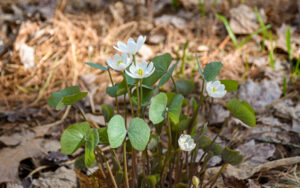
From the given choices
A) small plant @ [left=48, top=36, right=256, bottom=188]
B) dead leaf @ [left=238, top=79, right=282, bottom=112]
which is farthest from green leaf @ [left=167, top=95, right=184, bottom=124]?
dead leaf @ [left=238, top=79, right=282, bottom=112]

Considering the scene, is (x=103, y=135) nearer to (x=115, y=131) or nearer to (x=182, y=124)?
(x=115, y=131)

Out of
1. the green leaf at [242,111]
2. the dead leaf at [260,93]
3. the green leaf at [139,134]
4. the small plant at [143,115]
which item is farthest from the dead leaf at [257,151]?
the green leaf at [139,134]

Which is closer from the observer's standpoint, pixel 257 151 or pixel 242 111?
pixel 242 111

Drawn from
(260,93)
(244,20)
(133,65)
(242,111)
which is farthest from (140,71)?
(244,20)

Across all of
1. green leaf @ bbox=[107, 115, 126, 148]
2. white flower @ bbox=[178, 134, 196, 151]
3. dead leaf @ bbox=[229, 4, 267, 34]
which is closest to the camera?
green leaf @ bbox=[107, 115, 126, 148]

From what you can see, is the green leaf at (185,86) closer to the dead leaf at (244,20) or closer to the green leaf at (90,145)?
the green leaf at (90,145)

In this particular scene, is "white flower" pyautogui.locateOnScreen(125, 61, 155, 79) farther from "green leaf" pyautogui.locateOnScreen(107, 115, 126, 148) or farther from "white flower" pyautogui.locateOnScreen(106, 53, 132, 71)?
"green leaf" pyautogui.locateOnScreen(107, 115, 126, 148)

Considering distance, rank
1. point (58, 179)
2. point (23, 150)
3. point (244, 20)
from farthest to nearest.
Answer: point (244, 20)
point (23, 150)
point (58, 179)

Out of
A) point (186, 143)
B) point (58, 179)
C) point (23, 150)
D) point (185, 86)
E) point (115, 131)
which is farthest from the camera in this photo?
point (23, 150)
